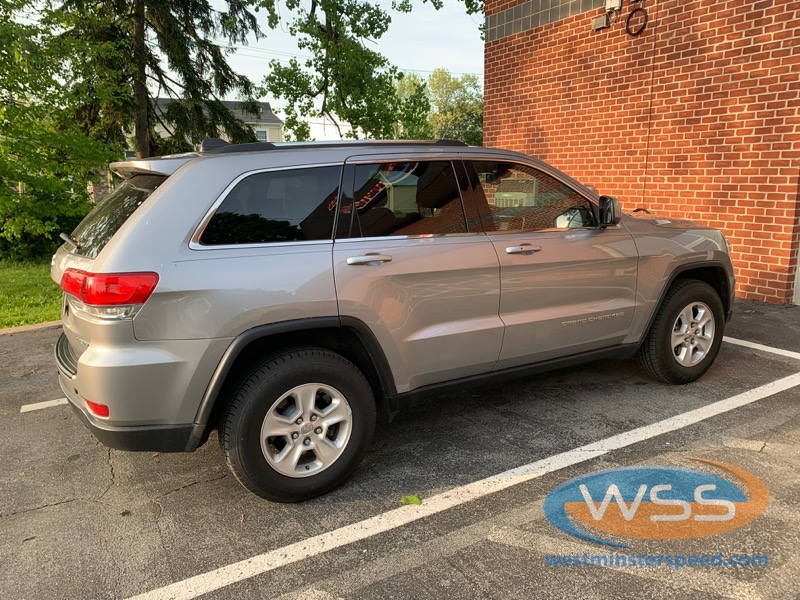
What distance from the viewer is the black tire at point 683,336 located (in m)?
4.48

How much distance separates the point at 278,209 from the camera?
311 cm

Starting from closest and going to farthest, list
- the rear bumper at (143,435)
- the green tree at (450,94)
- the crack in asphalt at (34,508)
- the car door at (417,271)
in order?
the rear bumper at (143,435)
the crack in asphalt at (34,508)
the car door at (417,271)
the green tree at (450,94)

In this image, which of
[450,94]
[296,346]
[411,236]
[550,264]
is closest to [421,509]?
[296,346]

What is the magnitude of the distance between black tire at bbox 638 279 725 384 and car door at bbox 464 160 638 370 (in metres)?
0.33

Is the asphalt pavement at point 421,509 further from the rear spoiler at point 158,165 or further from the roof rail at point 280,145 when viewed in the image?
the roof rail at point 280,145

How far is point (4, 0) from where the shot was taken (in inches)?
285

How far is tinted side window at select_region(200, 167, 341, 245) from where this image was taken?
117 inches

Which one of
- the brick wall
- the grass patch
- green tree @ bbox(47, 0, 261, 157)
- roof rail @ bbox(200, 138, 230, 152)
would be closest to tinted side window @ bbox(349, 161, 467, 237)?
roof rail @ bbox(200, 138, 230, 152)

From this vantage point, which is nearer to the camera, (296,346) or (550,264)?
(296,346)

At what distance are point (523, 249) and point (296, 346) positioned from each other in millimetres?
1512

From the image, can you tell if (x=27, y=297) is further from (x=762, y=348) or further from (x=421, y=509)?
(x=762, y=348)

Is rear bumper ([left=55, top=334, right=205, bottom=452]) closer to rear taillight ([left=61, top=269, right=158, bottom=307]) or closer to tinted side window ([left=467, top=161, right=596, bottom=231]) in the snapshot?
rear taillight ([left=61, top=269, right=158, bottom=307])

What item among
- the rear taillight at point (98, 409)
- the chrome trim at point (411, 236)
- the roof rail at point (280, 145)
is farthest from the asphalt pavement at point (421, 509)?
the roof rail at point (280, 145)

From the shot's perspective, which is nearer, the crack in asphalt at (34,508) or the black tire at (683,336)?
the crack in asphalt at (34,508)
